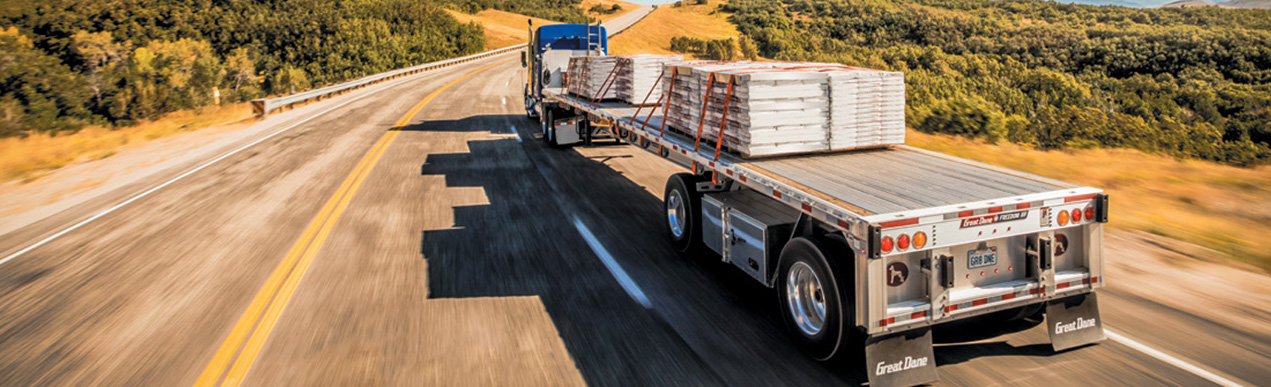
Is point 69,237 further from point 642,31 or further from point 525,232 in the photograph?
point 642,31

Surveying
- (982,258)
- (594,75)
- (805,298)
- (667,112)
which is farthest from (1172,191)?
(594,75)

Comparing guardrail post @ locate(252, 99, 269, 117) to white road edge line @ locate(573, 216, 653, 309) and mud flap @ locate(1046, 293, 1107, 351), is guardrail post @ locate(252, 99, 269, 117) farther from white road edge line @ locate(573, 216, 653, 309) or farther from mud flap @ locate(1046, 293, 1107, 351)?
mud flap @ locate(1046, 293, 1107, 351)

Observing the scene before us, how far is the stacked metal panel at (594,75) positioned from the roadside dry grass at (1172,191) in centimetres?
751

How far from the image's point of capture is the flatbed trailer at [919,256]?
479 cm

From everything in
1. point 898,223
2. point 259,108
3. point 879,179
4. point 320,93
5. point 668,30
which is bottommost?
point 898,223

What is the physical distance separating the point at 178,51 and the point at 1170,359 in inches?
2124

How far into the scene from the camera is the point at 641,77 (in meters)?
12.7

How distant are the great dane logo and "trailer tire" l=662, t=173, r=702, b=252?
335 centimetres

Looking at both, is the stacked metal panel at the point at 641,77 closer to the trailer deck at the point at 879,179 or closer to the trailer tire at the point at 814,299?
the trailer deck at the point at 879,179

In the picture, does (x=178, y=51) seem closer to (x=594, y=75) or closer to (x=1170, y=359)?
(x=594, y=75)

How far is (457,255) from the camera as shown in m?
8.76

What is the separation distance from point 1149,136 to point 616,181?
797 inches

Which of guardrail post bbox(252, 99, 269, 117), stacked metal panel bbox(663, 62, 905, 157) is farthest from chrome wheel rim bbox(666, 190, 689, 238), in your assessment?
guardrail post bbox(252, 99, 269, 117)

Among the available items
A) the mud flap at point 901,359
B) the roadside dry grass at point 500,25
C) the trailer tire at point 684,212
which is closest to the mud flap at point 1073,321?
the mud flap at point 901,359
